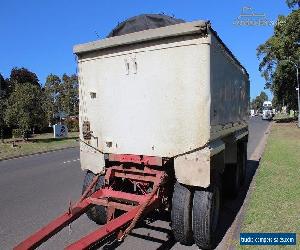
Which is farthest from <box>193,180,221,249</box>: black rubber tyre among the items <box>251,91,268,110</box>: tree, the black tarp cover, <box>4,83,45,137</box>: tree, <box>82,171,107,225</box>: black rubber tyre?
<box>251,91,268,110</box>: tree

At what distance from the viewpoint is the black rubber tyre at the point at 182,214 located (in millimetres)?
6328

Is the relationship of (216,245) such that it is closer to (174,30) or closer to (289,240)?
(289,240)

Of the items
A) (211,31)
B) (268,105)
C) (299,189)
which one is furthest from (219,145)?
(268,105)

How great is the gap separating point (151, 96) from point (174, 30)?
1.07 meters

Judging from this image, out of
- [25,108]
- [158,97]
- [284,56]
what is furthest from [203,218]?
[284,56]

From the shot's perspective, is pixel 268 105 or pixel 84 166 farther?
pixel 268 105

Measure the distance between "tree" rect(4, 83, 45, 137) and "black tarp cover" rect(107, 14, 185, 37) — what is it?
29.2 metres

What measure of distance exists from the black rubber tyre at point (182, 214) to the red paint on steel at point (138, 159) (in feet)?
1.72

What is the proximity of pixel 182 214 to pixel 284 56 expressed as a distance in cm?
4542

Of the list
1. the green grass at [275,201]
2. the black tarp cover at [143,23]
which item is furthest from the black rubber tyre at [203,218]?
the black tarp cover at [143,23]

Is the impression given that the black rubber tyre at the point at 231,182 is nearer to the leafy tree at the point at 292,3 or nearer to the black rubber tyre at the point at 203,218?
the black rubber tyre at the point at 203,218

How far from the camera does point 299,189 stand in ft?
31.6

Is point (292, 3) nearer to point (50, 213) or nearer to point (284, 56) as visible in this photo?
point (284, 56)

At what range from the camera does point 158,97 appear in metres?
6.56
